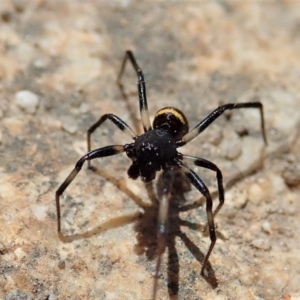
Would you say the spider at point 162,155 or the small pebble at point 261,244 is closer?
the spider at point 162,155

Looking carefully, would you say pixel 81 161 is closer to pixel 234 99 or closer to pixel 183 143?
pixel 183 143

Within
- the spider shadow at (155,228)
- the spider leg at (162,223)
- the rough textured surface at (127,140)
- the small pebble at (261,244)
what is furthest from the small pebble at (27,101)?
the small pebble at (261,244)

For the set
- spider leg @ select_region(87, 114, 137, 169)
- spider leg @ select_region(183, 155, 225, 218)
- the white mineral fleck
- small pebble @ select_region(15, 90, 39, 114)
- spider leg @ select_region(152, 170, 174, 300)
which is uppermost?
small pebble @ select_region(15, 90, 39, 114)

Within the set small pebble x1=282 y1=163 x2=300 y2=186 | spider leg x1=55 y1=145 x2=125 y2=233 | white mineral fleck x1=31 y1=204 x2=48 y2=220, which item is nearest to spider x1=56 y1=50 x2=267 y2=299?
spider leg x1=55 y1=145 x2=125 y2=233

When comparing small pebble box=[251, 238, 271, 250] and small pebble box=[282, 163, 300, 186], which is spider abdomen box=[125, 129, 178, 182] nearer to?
small pebble box=[251, 238, 271, 250]

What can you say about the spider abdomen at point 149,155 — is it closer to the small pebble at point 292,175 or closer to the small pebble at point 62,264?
the small pebble at point 62,264

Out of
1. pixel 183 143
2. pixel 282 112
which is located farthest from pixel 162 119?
pixel 282 112

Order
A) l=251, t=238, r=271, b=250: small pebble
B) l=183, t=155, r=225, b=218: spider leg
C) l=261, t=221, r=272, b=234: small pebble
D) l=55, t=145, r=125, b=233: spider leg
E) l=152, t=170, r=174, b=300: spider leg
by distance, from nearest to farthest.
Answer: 1. l=152, t=170, r=174, b=300: spider leg
2. l=55, t=145, r=125, b=233: spider leg
3. l=183, t=155, r=225, b=218: spider leg
4. l=251, t=238, r=271, b=250: small pebble
5. l=261, t=221, r=272, b=234: small pebble
